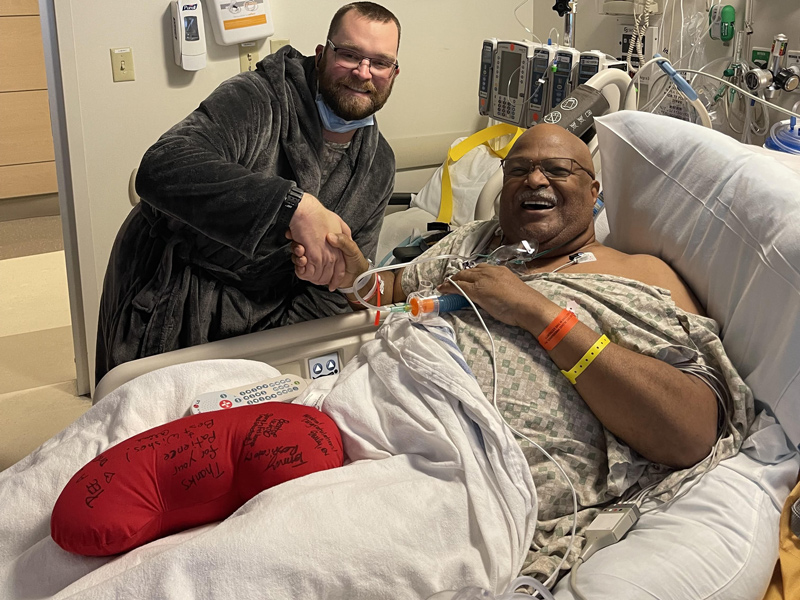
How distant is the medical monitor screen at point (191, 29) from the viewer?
294 cm

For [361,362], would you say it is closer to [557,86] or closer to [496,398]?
[496,398]

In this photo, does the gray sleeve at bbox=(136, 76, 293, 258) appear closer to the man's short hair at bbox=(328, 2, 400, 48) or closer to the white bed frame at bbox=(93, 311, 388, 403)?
the white bed frame at bbox=(93, 311, 388, 403)

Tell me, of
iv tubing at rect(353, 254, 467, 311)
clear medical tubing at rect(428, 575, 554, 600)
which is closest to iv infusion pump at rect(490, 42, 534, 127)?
iv tubing at rect(353, 254, 467, 311)

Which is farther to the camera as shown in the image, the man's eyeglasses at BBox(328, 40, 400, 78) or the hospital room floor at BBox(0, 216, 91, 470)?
the hospital room floor at BBox(0, 216, 91, 470)

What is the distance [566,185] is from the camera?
1761 mm

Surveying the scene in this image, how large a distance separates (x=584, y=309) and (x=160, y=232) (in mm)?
1104

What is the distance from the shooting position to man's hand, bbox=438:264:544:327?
4.91 feet

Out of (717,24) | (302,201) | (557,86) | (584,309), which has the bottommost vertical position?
(584,309)

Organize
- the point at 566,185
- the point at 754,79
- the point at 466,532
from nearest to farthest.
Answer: the point at 466,532 → the point at 566,185 → the point at 754,79

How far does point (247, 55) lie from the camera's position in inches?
125

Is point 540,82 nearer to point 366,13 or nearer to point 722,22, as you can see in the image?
point 722,22

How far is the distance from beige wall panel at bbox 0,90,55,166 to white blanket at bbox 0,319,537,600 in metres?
3.95

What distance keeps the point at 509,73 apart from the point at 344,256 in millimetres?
1476

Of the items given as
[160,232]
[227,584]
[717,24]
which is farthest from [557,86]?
[227,584]
